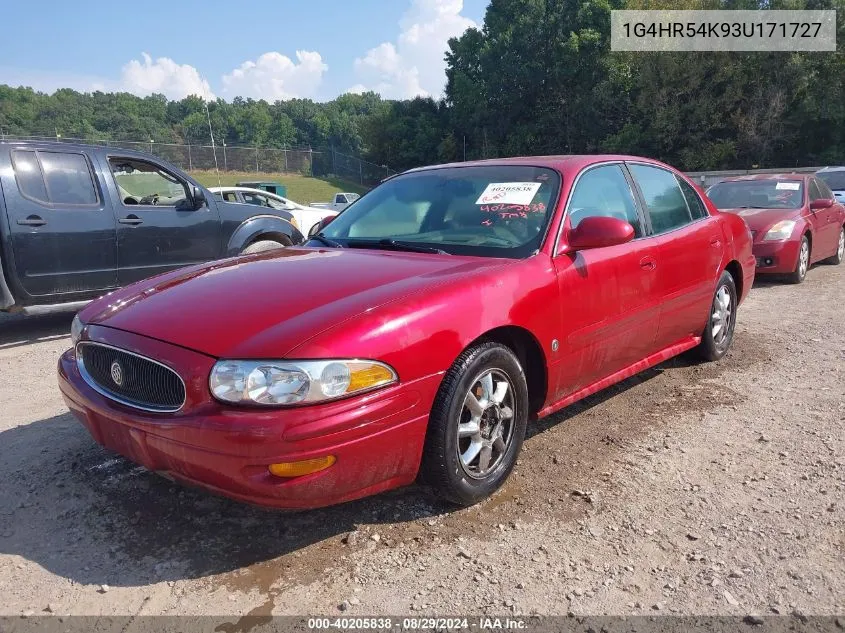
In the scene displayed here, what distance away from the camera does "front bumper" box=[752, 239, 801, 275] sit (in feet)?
27.0

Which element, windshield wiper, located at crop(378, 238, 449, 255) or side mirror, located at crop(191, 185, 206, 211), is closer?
windshield wiper, located at crop(378, 238, 449, 255)

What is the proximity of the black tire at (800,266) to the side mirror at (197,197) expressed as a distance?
721 centimetres

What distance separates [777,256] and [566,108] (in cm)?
4148

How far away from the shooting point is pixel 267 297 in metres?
2.79

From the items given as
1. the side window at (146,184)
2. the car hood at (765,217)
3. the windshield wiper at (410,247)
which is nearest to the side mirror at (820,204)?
the car hood at (765,217)

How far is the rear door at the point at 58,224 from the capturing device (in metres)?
5.88

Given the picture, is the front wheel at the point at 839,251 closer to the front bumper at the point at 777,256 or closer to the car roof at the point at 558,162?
the front bumper at the point at 777,256

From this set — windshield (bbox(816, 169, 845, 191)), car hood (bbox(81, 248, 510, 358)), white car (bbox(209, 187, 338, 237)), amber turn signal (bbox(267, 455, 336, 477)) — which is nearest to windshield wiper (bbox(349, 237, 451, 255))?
A: car hood (bbox(81, 248, 510, 358))

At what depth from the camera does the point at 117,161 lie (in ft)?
22.2

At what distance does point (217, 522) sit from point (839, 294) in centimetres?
765

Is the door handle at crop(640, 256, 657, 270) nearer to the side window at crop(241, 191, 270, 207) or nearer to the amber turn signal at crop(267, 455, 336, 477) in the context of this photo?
the amber turn signal at crop(267, 455, 336, 477)

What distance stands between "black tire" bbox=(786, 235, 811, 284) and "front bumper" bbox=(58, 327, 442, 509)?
748 centimetres

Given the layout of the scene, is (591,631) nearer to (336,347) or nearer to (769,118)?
(336,347)

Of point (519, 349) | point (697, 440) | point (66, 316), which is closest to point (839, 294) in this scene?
point (697, 440)
